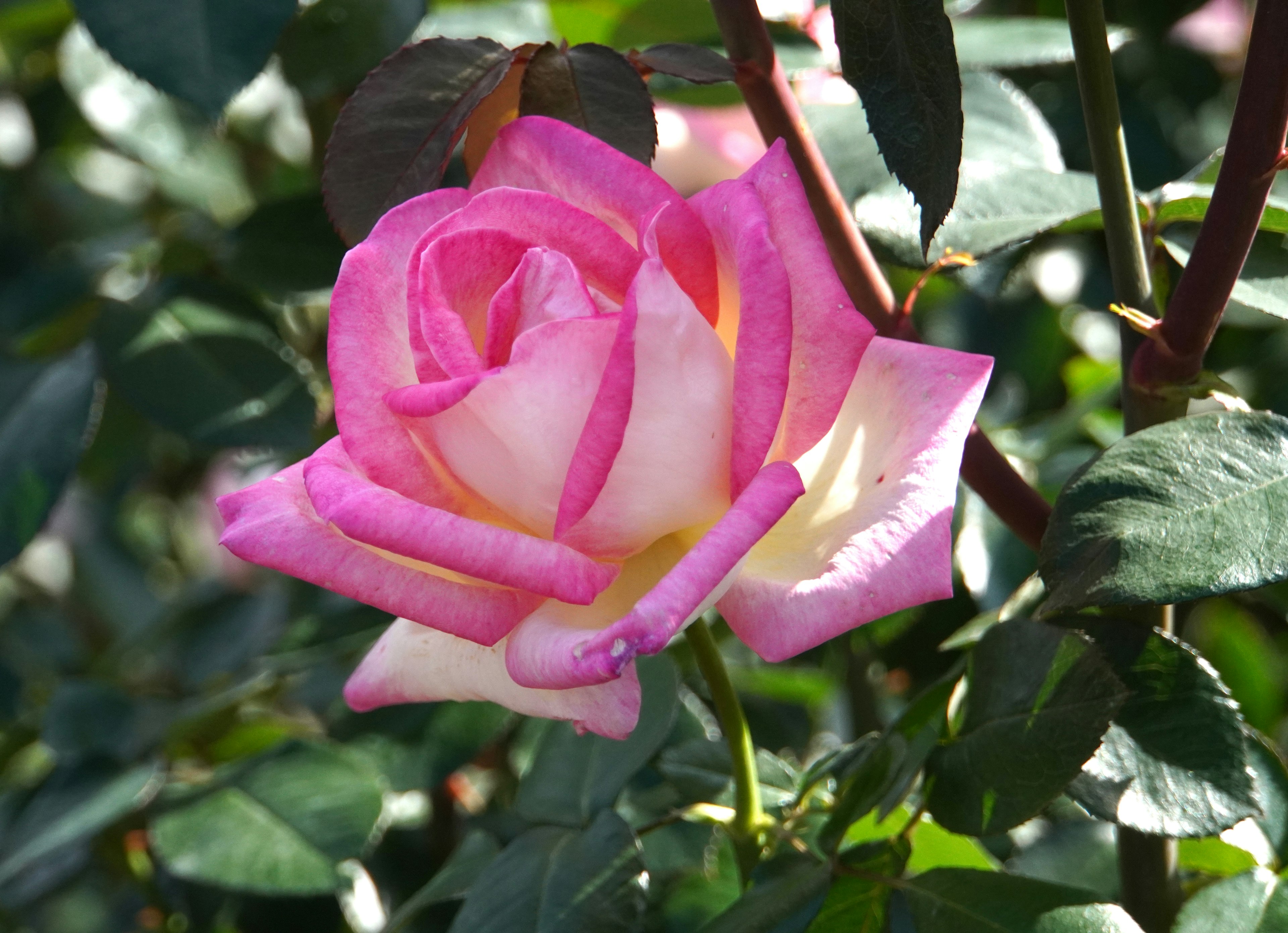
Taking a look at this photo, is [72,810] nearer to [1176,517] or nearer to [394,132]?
[394,132]

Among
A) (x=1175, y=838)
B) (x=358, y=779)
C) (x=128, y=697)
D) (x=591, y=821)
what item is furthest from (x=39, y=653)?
(x=1175, y=838)

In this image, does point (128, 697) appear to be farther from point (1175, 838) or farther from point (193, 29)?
point (1175, 838)

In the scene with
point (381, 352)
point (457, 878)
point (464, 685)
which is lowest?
point (457, 878)

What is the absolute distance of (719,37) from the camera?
0.68 m

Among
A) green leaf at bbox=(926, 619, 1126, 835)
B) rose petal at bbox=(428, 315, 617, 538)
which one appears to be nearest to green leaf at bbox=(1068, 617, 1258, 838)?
green leaf at bbox=(926, 619, 1126, 835)

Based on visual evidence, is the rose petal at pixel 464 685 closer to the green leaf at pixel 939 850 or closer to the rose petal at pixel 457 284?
the rose petal at pixel 457 284

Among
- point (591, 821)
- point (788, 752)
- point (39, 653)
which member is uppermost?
point (591, 821)

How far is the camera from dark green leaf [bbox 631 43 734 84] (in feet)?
1.37

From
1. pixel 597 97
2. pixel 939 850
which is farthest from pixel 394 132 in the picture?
pixel 939 850

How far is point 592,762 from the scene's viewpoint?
585 millimetres

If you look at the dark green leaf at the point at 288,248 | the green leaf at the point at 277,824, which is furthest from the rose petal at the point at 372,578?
the dark green leaf at the point at 288,248

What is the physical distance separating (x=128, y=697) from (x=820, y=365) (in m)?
0.70

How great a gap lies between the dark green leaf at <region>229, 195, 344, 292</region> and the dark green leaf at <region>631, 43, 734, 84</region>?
40cm

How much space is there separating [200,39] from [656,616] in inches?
13.8
